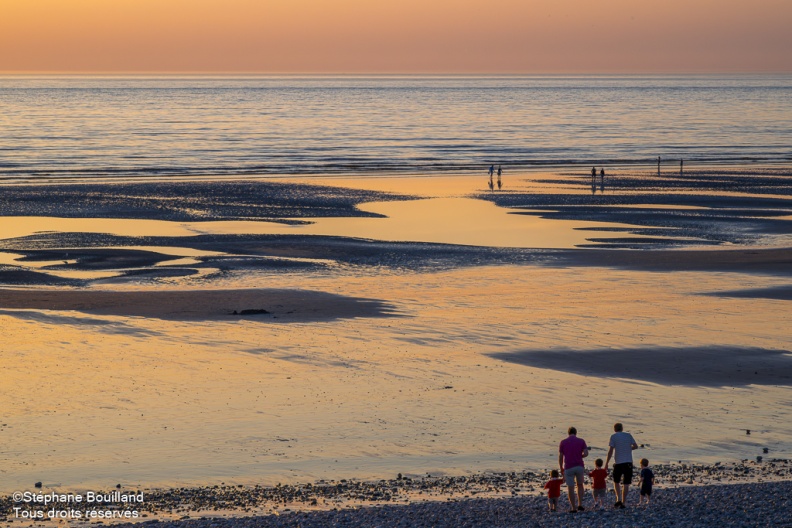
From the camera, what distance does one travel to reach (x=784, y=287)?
34875 millimetres

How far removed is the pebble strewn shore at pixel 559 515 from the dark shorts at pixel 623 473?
1.25ft

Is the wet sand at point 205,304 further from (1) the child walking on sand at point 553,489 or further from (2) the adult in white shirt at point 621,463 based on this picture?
(1) the child walking on sand at point 553,489

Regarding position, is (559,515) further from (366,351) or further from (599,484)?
(366,351)

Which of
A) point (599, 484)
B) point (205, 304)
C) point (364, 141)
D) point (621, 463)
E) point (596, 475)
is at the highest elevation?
point (364, 141)

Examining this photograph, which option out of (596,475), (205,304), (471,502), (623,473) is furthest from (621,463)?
(205,304)

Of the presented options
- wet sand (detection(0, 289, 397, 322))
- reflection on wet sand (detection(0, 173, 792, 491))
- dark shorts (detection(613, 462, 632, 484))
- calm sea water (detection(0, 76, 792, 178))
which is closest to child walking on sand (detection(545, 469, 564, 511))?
dark shorts (detection(613, 462, 632, 484))

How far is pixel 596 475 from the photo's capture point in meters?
16.4

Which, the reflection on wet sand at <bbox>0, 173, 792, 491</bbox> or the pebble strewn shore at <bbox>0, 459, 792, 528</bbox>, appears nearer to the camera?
the pebble strewn shore at <bbox>0, 459, 792, 528</bbox>

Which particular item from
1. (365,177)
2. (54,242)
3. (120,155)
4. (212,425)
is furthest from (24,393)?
(120,155)

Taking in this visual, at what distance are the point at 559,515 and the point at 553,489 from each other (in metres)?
0.41

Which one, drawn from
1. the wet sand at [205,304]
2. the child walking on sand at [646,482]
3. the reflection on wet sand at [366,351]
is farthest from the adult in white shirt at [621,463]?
the wet sand at [205,304]

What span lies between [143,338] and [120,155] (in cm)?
6809

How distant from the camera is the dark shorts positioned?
647 inches

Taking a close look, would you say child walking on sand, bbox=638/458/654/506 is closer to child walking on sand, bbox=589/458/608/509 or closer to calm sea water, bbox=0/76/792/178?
child walking on sand, bbox=589/458/608/509
